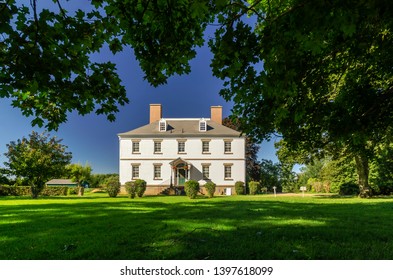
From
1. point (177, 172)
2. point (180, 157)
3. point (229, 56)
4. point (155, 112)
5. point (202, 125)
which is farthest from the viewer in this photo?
point (155, 112)

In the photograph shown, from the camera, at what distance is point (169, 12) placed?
17.1 ft

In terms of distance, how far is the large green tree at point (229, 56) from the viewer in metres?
4.25

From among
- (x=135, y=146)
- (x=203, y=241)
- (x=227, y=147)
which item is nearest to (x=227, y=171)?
(x=227, y=147)

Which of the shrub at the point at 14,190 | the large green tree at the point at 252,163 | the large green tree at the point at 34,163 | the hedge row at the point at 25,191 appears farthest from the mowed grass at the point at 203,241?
the large green tree at the point at 252,163

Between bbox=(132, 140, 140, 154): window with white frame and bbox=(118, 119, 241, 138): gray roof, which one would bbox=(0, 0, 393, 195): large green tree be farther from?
bbox=(132, 140, 140, 154): window with white frame

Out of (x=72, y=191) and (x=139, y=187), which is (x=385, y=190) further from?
(x=72, y=191)

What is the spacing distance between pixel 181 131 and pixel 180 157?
3469mm

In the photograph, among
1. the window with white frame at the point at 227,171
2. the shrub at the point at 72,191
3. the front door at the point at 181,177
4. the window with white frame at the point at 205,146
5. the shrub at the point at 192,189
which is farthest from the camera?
the window with white frame at the point at 205,146

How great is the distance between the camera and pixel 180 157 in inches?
1628

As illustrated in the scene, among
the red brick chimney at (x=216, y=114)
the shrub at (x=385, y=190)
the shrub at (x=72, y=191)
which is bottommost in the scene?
the shrub at (x=72, y=191)

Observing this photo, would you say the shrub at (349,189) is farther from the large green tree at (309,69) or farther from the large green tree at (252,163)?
the large green tree at (309,69)

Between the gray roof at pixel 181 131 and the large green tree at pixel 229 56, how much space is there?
32.2m

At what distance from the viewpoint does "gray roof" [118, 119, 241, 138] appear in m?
41.3
